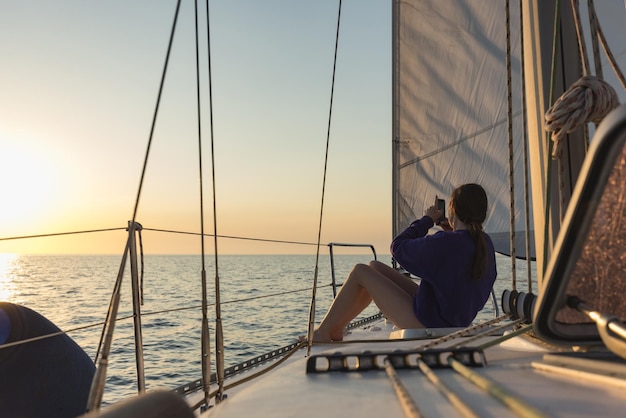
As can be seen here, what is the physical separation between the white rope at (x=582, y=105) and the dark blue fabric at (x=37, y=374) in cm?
180

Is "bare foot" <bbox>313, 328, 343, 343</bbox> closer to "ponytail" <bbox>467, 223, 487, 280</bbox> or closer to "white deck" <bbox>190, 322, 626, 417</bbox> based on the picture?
"ponytail" <bbox>467, 223, 487, 280</bbox>

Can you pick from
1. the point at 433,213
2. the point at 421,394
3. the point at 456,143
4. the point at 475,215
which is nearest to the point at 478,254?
the point at 475,215

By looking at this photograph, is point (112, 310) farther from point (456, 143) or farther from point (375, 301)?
point (456, 143)

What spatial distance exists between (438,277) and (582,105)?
0.88 meters

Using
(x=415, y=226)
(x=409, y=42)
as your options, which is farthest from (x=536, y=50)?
(x=409, y=42)

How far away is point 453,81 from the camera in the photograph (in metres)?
3.74

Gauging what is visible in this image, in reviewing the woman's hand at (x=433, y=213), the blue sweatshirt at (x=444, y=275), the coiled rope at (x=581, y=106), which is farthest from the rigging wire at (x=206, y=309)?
the coiled rope at (x=581, y=106)

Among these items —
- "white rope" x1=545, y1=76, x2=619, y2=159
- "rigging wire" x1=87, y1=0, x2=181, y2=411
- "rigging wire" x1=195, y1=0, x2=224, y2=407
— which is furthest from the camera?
"rigging wire" x1=195, y1=0, x2=224, y2=407

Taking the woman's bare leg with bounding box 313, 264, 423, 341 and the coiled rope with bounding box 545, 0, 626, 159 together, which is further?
the woman's bare leg with bounding box 313, 264, 423, 341

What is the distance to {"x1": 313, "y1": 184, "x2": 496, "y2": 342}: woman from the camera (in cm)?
192

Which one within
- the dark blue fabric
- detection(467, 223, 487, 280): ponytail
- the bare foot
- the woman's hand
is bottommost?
the dark blue fabric

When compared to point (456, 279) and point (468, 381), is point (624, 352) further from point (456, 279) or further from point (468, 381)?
point (456, 279)

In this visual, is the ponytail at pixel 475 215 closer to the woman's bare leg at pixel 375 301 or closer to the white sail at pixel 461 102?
the woman's bare leg at pixel 375 301

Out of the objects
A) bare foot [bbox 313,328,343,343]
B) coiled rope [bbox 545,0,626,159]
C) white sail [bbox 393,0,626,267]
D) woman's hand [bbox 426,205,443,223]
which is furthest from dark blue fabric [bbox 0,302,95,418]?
white sail [bbox 393,0,626,267]
